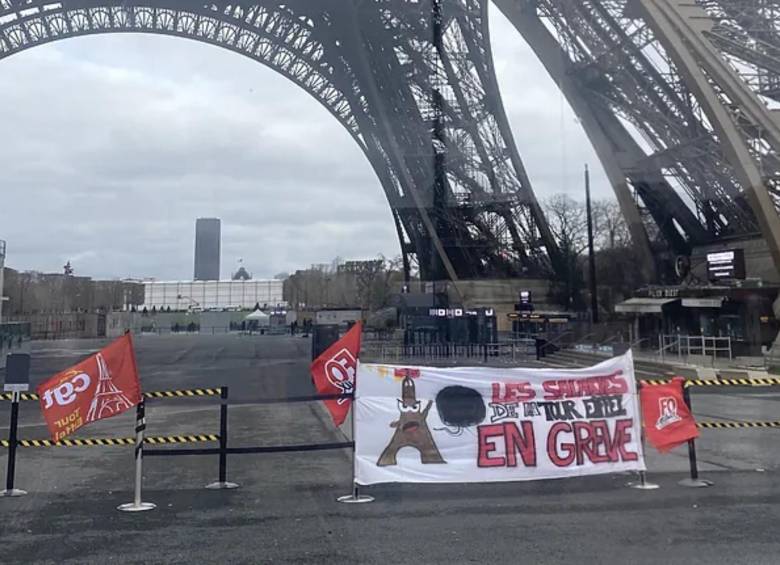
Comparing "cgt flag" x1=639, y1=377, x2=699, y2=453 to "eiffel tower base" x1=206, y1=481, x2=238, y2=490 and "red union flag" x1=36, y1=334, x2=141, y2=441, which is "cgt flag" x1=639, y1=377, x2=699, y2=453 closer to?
"eiffel tower base" x1=206, y1=481, x2=238, y2=490

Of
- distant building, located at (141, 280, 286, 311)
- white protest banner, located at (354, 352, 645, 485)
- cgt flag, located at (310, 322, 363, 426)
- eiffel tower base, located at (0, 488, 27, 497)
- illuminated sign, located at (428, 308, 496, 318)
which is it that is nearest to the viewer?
white protest banner, located at (354, 352, 645, 485)

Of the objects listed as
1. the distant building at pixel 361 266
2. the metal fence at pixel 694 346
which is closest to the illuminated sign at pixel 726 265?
the metal fence at pixel 694 346

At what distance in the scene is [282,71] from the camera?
54188 millimetres

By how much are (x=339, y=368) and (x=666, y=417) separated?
11.8 ft

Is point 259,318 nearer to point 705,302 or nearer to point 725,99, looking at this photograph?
point 705,302

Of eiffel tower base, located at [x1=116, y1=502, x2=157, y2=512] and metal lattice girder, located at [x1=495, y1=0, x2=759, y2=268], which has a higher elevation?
metal lattice girder, located at [x1=495, y1=0, x2=759, y2=268]

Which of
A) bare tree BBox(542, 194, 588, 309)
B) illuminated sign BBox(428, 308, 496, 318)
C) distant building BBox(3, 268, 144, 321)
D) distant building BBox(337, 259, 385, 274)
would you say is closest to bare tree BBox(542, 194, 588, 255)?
bare tree BBox(542, 194, 588, 309)

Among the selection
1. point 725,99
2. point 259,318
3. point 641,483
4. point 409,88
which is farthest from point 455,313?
point 259,318

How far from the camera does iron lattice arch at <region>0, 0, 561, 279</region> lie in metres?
40.2

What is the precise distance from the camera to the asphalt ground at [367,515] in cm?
510

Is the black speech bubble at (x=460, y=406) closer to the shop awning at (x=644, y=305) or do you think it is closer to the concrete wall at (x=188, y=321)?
the shop awning at (x=644, y=305)

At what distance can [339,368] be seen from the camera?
729 centimetres

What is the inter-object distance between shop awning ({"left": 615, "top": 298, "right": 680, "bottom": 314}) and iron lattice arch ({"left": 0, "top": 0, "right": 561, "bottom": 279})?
35.5ft

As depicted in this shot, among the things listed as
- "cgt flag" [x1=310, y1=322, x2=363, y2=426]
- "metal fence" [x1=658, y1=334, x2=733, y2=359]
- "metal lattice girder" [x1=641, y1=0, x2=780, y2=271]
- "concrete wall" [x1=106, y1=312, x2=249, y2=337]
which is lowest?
"concrete wall" [x1=106, y1=312, x2=249, y2=337]
